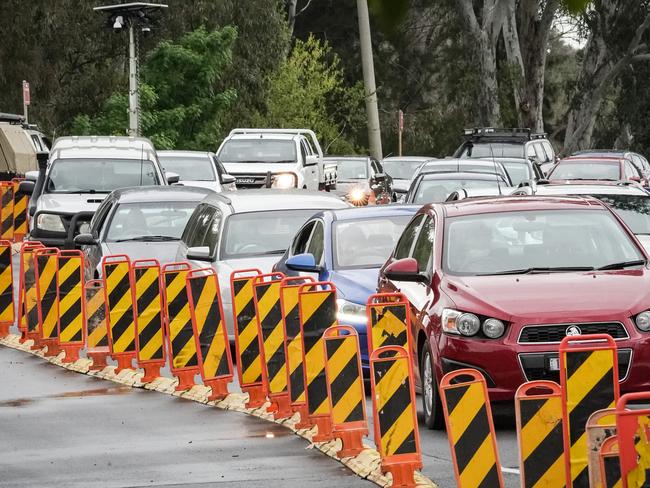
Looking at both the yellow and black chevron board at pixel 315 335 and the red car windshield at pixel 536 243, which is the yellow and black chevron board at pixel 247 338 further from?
the red car windshield at pixel 536 243

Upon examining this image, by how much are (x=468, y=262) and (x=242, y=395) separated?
2451mm

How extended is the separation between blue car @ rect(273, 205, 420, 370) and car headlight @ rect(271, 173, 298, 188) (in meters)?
16.9

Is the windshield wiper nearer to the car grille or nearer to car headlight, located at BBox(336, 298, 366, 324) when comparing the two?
the car grille

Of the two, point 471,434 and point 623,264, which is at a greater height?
point 623,264

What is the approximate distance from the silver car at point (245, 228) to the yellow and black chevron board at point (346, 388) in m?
5.30

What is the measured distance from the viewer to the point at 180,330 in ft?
41.7

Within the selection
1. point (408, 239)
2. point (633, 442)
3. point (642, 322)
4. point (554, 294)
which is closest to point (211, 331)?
point (408, 239)

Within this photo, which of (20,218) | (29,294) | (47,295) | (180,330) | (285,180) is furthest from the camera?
(285,180)

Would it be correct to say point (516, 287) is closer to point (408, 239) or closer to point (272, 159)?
point (408, 239)

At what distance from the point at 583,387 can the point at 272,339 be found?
14.5ft

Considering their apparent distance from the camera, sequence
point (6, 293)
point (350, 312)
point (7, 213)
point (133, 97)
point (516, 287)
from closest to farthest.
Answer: point (516, 287)
point (350, 312)
point (6, 293)
point (7, 213)
point (133, 97)

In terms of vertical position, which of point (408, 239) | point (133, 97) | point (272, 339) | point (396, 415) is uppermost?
point (133, 97)

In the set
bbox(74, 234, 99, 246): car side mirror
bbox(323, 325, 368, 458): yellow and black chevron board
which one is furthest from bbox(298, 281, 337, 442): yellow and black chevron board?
bbox(74, 234, 99, 246): car side mirror

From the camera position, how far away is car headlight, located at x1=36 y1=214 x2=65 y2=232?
73.4 ft
